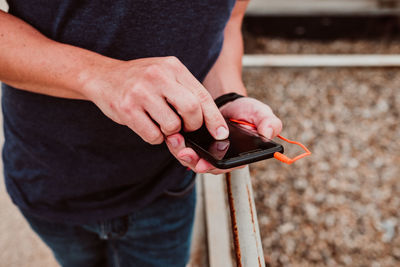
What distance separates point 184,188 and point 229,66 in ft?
1.33

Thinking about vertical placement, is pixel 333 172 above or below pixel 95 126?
below

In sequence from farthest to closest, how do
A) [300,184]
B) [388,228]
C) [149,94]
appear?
1. [300,184]
2. [388,228]
3. [149,94]

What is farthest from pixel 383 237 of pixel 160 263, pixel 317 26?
pixel 317 26

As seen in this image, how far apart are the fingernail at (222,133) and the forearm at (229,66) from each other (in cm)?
29

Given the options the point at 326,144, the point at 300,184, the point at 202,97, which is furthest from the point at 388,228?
the point at 202,97

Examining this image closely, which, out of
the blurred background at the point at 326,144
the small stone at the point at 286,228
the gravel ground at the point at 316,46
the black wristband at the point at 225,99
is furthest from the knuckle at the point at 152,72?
the gravel ground at the point at 316,46

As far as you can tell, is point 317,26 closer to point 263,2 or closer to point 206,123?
point 263,2

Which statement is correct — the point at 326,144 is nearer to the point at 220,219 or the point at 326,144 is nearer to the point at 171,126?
the point at 220,219

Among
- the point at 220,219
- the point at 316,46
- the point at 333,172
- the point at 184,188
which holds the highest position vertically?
the point at 184,188

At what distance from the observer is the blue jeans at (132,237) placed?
100 cm

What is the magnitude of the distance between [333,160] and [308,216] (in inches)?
22.3

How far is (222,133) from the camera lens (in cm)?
65

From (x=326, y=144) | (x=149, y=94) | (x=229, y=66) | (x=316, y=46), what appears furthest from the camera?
(x=316, y=46)

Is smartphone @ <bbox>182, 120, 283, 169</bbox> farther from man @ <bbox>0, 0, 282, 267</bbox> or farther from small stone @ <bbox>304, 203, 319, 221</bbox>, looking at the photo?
small stone @ <bbox>304, 203, 319, 221</bbox>
